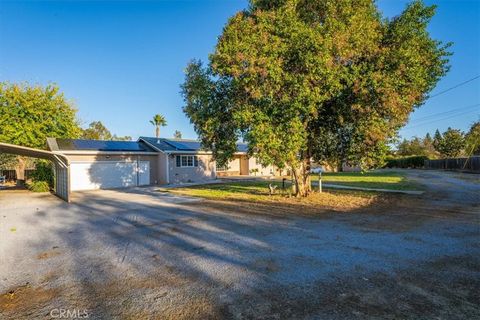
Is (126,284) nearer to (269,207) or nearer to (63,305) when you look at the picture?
(63,305)

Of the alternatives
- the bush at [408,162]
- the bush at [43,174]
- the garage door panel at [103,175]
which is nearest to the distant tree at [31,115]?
the bush at [43,174]

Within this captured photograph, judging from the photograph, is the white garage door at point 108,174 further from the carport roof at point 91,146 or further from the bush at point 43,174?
the bush at point 43,174

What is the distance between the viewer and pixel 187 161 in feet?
87.1

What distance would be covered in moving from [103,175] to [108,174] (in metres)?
0.37

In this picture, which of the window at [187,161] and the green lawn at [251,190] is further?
the window at [187,161]

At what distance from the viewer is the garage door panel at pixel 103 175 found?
21109mm

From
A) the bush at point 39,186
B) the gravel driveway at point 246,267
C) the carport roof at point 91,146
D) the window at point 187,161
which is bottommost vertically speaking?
the gravel driveway at point 246,267

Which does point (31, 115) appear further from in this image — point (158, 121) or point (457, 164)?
point (457, 164)

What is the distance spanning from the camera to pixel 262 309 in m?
3.53

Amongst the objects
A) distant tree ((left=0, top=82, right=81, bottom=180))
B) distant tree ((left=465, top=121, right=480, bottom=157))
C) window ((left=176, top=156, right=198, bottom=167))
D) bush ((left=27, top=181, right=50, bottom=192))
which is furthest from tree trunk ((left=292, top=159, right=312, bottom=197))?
distant tree ((left=465, top=121, right=480, bottom=157))

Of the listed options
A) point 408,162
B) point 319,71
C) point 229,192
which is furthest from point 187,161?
point 408,162

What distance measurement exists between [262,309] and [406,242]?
444cm

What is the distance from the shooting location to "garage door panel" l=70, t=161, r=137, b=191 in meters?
21.1

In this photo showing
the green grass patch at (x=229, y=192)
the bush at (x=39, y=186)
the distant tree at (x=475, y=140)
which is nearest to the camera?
the green grass patch at (x=229, y=192)
